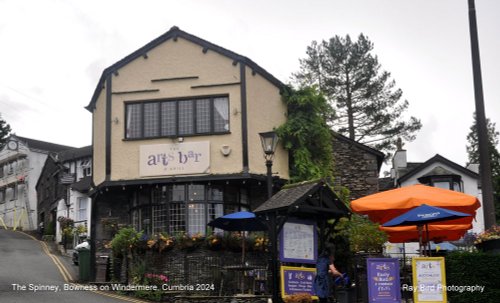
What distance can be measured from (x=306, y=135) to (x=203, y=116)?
3714 mm

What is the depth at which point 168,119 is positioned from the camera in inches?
960

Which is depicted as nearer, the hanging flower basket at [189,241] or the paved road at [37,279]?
the paved road at [37,279]

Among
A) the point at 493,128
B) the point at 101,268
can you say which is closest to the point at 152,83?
the point at 101,268

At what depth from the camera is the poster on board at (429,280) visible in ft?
46.0

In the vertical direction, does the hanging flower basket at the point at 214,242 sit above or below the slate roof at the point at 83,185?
below

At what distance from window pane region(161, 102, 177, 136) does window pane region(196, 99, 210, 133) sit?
2.73 ft

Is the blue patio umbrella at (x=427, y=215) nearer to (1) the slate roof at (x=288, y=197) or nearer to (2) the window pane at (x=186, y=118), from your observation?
(1) the slate roof at (x=288, y=197)

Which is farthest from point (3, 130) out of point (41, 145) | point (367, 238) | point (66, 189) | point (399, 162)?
point (367, 238)

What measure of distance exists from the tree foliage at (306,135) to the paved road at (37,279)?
807cm

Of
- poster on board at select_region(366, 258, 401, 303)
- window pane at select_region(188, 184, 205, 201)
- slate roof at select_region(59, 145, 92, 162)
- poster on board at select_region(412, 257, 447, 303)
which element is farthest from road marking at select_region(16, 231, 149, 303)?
slate roof at select_region(59, 145, 92, 162)

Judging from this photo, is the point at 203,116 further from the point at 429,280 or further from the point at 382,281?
the point at 429,280

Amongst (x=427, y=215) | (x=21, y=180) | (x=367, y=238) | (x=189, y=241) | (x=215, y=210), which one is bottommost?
(x=367, y=238)

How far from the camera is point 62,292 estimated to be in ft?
66.5

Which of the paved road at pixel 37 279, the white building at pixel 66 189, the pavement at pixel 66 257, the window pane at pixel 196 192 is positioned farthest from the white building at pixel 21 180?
the window pane at pixel 196 192
